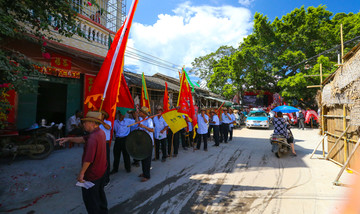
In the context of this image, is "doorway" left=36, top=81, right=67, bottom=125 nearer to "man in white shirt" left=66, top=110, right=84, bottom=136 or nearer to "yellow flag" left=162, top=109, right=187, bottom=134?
"man in white shirt" left=66, top=110, right=84, bottom=136

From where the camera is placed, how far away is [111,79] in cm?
337

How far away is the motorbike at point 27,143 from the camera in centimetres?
569

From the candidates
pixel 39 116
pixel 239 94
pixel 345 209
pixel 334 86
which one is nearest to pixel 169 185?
pixel 345 209

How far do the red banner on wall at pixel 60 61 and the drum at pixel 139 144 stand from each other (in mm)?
6020

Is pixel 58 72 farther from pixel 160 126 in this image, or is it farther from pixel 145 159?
pixel 145 159

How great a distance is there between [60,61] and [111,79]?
650 centimetres

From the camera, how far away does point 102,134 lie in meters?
2.75

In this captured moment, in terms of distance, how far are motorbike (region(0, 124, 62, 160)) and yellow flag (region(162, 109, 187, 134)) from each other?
14.2 ft

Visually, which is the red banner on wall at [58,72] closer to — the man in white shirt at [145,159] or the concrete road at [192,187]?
the concrete road at [192,187]

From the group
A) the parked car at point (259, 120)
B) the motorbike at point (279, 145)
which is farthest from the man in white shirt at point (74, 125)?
the parked car at point (259, 120)

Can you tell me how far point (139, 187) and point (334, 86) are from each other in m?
6.85

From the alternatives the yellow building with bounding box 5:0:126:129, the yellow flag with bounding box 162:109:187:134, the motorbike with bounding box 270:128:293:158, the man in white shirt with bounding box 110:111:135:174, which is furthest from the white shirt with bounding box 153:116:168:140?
the motorbike with bounding box 270:128:293:158

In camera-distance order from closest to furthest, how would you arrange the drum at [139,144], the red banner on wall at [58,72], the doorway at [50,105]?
the drum at [139,144]
the red banner on wall at [58,72]
the doorway at [50,105]

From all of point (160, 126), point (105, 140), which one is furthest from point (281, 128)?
point (105, 140)
